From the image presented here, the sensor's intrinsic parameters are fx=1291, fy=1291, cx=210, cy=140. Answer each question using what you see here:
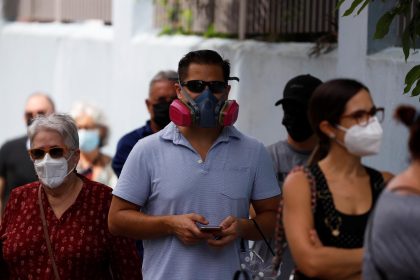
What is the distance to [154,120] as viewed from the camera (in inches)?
316

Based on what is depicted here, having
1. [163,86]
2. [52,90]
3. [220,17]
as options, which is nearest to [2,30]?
[52,90]

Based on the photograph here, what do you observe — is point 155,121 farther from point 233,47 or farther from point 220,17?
point 220,17

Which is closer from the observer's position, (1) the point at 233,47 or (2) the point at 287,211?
(2) the point at 287,211

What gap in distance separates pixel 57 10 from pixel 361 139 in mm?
12282

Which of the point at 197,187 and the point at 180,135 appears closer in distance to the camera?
the point at 197,187

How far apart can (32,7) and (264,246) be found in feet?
37.0

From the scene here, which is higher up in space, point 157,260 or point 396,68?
point 396,68

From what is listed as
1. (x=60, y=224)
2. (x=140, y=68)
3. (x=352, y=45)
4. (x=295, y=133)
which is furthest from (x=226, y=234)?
(x=140, y=68)

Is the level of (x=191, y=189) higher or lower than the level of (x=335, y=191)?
lower

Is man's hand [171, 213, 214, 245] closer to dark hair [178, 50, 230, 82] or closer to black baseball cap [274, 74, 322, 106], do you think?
dark hair [178, 50, 230, 82]

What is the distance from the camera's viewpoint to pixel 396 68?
8336mm

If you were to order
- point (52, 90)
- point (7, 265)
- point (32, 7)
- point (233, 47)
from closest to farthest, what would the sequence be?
1. point (7, 265)
2. point (233, 47)
3. point (52, 90)
4. point (32, 7)

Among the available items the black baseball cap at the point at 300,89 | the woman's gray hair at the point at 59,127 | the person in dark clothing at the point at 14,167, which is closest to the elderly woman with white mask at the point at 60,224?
Answer: the woman's gray hair at the point at 59,127

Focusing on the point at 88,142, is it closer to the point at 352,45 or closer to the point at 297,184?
the point at 352,45
